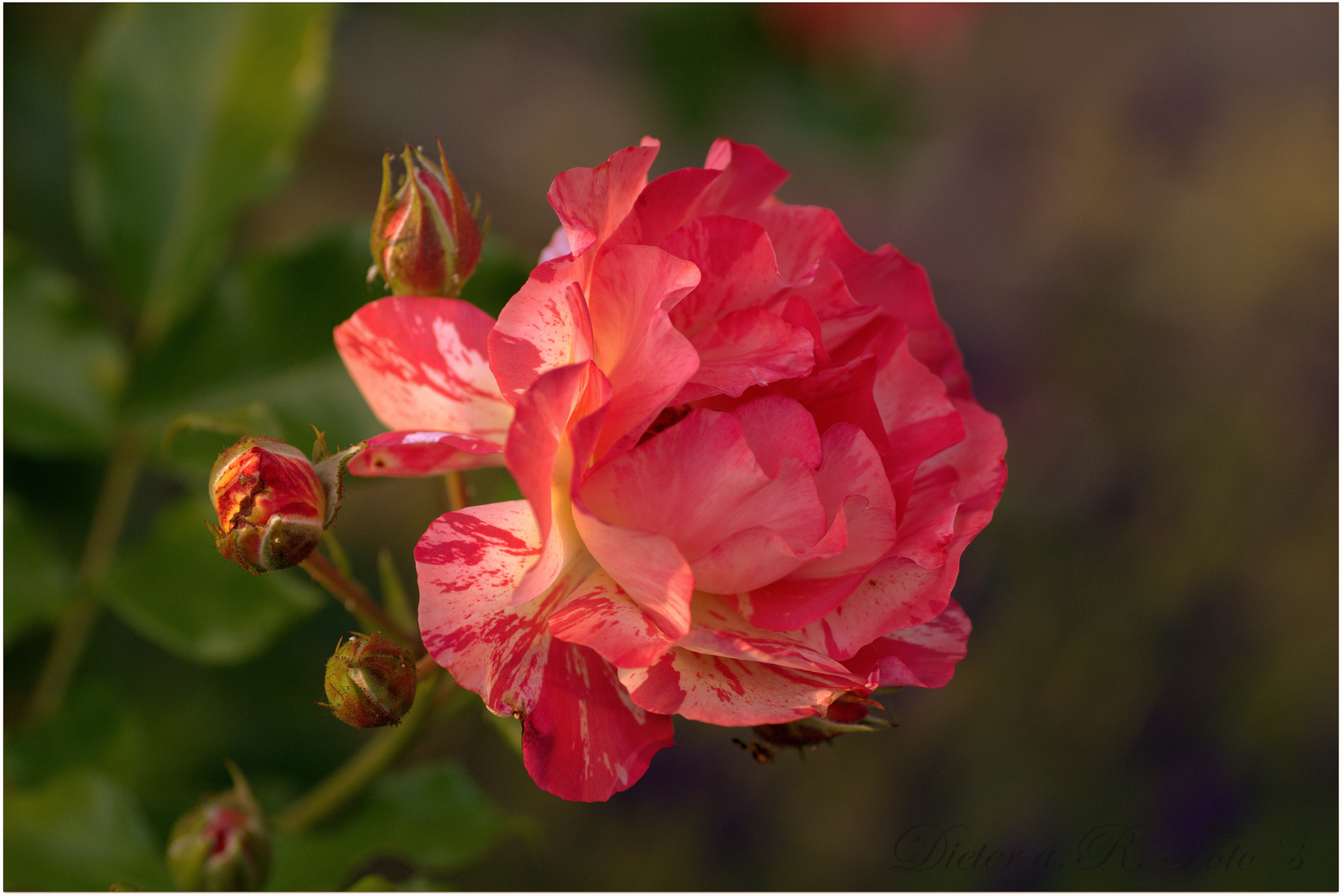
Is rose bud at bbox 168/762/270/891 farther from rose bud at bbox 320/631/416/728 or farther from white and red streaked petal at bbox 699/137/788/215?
white and red streaked petal at bbox 699/137/788/215

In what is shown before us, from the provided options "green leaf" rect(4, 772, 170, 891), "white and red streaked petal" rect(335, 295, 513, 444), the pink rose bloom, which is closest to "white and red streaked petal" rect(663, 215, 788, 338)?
the pink rose bloom

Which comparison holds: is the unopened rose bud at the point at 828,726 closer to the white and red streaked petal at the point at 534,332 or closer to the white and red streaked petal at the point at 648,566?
the white and red streaked petal at the point at 648,566

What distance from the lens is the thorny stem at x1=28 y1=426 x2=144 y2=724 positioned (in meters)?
0.80

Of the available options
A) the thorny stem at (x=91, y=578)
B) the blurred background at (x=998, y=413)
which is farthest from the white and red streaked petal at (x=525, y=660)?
the thorny stem at (x=91, y=578)

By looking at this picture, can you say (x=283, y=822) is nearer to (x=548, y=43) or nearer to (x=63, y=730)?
(x=63, y=730)

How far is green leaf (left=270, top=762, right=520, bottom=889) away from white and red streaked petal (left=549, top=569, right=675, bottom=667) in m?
0.42

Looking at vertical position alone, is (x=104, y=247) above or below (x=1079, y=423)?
above

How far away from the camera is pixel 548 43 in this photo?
2168 millimetres

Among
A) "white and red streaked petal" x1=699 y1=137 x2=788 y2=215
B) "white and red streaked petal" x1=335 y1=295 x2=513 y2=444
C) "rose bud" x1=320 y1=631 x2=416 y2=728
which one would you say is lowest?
"rose bud" x1=320 y1=631 x2=416 y2=728

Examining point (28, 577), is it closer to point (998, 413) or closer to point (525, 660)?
point (525, 660)

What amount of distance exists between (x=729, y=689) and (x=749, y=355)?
0.56 ft

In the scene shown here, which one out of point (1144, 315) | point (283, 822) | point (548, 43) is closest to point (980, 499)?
point (283, 822)

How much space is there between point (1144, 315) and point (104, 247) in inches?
78.4

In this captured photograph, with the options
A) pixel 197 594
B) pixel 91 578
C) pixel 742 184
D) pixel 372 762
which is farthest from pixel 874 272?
pixel 91 578
